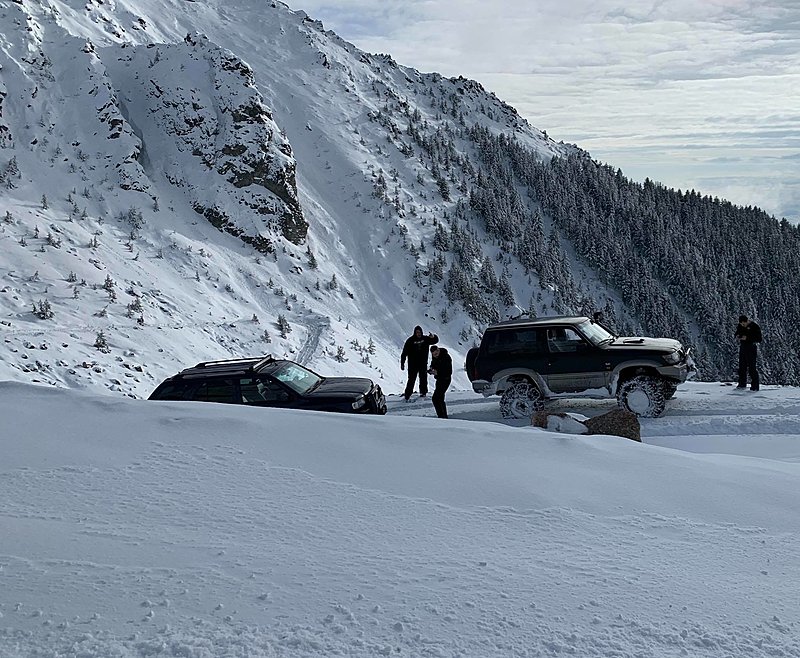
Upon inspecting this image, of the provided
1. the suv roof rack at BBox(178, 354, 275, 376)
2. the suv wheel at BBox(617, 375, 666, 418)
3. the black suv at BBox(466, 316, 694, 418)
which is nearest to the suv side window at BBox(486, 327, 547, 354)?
the black suv at BBox(466, 316, 694, 418)

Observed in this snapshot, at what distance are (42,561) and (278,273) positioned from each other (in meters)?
27.6

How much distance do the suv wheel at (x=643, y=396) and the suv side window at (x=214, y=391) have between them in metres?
6.69

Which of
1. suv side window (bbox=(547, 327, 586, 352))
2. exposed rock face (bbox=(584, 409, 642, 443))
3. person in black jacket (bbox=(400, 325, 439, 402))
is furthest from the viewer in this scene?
person in black jacket (bbox=(400, 325, 439, 402))

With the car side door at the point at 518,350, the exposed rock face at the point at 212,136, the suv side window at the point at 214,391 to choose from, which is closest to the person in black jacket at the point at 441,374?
the car side door at the point at 518,350

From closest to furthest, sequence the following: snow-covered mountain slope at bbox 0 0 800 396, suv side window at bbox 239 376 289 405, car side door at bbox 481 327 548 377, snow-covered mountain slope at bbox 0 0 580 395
Result: suv side window at bbox 239 376 289 405 → car side door at bbox 481 327 548 377 → snow-covered mountain slope at bbox 0 0 580 395 → snow-covered mountain slope at bbox 0 0 800 396

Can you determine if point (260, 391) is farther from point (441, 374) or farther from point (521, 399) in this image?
point (521, 399)

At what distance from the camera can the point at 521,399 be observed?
1254cm

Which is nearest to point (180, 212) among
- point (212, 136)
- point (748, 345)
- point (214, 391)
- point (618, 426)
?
point (212, 136)

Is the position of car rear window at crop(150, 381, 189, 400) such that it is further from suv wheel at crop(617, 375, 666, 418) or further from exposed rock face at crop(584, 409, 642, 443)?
suv wheel at crop(617, 375, 666, 418)

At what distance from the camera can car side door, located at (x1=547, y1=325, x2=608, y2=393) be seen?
39.9 feet

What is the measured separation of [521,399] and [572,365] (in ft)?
3.63

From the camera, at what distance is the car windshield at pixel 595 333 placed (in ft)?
40.7

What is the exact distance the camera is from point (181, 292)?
24.0 meters

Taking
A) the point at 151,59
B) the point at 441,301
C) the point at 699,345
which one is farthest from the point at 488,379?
the point at 699,345
